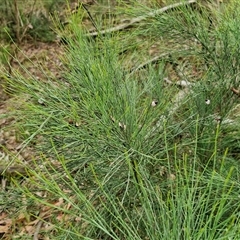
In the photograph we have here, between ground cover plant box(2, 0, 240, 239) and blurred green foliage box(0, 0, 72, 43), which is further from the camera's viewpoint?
blurred green foliage box(0, 0, 72, 43)

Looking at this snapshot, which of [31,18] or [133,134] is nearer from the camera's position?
[133,134]

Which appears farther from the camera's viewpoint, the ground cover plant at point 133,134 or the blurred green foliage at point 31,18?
the blurred green foliage at point 31,18

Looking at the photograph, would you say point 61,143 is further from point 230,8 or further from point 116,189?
point 230,8

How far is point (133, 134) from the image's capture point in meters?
1.04

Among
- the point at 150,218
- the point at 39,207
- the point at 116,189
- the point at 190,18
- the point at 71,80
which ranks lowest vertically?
the point at 39,207

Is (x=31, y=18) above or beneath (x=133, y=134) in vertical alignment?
beneath

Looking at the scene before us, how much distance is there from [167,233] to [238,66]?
81cm

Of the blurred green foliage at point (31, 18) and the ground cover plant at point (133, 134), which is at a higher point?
the ground cover plant at point (133, 134)

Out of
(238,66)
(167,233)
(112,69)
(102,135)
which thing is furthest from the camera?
(238,66)

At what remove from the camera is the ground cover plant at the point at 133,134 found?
2.95 feet

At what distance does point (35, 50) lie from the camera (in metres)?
3.75

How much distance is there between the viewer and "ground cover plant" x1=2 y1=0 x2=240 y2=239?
0.90 meters

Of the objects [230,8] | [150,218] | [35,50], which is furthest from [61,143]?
[35,50]

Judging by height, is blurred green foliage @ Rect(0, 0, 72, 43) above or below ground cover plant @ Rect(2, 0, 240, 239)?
below
